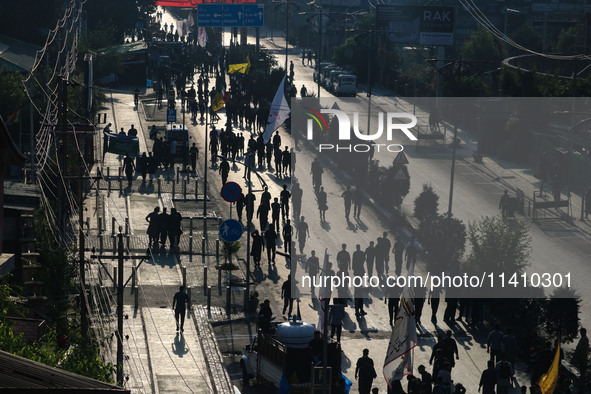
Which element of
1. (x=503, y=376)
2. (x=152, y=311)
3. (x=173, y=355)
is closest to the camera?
(x=503, y=376)

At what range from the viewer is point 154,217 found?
119ft

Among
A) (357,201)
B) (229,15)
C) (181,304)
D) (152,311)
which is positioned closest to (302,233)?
(357,201)

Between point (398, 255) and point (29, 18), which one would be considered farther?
point (29, 18)

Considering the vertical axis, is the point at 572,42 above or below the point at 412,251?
above

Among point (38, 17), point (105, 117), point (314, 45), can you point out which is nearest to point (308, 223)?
point (105, 117)

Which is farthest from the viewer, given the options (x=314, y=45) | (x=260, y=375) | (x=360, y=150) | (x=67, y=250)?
(x=314, y=45)

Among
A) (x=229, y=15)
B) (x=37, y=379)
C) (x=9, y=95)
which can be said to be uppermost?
(x=229, y=15)

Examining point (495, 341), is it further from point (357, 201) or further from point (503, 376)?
point (357, 201)

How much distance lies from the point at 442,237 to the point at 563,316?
23.9ft

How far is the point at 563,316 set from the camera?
27.6 m

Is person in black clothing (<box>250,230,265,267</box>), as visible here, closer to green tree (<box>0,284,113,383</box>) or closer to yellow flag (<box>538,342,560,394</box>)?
green tree (<box>0,284,113,383</box>)

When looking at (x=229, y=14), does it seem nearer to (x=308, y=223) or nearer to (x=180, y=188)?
(x=180, y=188)

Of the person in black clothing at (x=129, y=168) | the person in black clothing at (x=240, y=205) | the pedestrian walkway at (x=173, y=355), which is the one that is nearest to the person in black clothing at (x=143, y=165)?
the person in black clothing at (x=129, y=168)

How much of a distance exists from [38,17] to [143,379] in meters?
56.2
